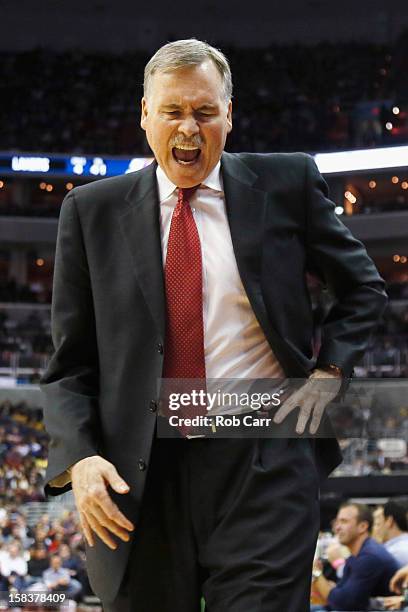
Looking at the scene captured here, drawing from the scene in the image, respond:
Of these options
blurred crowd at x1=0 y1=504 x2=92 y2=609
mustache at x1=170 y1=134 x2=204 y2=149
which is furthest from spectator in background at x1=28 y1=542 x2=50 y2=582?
mustache at x1=170 y1=134 x2=204 y2=149

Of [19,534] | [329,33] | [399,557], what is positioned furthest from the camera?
[329,33]

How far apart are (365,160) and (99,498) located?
58.8 ft

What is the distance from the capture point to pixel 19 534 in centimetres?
914

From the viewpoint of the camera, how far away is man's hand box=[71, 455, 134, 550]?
1470 millimetres

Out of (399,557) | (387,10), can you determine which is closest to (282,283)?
(399,557)

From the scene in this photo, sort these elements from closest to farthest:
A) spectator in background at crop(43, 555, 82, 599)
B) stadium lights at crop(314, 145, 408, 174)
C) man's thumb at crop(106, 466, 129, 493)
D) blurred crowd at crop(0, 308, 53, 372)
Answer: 1. man's thumb at crop(106, 466, 129, 493)
2. spectator in background at crop(43, 555, 82, 599)
3. blurred crowd at crop(0, 308, 53, 372)
4. stadium lights at crop(314, 145, 408, 174)

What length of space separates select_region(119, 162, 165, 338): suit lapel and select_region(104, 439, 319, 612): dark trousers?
0.69 ft

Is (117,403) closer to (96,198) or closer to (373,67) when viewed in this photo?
(96,198)

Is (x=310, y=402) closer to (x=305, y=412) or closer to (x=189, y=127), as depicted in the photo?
(x=305, y=412)

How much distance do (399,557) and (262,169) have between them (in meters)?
2.79

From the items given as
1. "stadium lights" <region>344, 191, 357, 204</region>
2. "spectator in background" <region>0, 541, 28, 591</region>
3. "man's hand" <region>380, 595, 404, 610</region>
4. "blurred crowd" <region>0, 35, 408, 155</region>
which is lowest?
"spectator in background" <region>0, 541, 28, 591</region>

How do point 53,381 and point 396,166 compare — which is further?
point 396,166

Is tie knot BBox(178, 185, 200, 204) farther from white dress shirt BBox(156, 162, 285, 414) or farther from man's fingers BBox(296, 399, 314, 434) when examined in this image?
man's fingers BBox(296, 399, 314, 434)

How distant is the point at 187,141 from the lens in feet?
5.15
